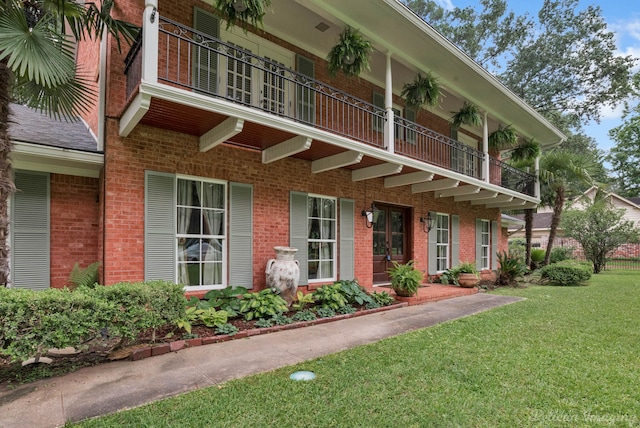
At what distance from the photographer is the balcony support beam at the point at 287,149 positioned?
5.97m

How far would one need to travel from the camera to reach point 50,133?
566cm

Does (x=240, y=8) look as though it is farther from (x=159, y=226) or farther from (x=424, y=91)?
(x=424, y=91)

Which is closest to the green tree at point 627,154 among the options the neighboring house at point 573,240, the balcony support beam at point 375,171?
the neighboring house at point 573,240

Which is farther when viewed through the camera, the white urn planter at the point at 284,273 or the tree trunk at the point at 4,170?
the white urn planter at the point at 284,273

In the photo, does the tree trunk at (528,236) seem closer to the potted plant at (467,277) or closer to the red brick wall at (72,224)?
the potted plant at (467,277)

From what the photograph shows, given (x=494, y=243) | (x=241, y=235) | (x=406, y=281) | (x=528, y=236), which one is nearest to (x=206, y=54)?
(x=241, y=235)

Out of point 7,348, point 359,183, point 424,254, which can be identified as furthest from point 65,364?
point 424,254

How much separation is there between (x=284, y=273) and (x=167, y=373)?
2.78m

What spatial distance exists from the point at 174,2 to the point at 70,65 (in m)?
2.30

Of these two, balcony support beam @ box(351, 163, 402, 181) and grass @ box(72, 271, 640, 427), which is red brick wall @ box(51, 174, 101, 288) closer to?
grass @ box(72, 271, 640, 427)

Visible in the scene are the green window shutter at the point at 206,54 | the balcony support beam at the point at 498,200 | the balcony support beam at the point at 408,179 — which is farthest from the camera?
the balcony support beam at the point at 498,200

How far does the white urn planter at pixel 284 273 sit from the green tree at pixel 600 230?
1710 cm

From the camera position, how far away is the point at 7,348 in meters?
3.26

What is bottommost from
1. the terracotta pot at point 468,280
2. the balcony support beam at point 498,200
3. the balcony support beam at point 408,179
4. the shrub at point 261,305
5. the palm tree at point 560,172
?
the terracotta pot at point 468,280
